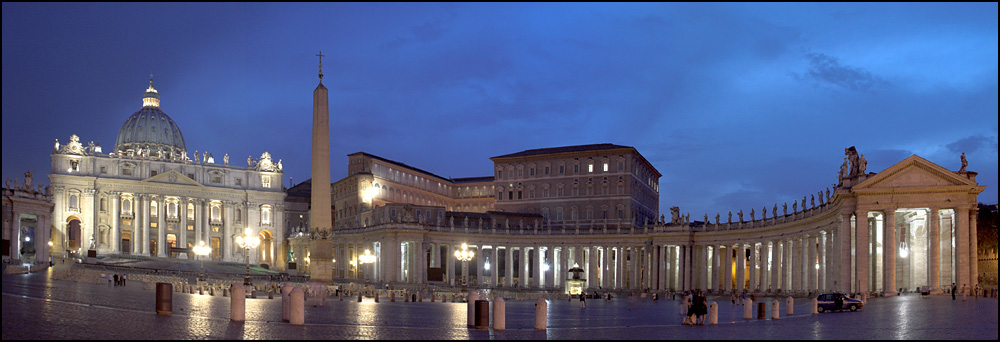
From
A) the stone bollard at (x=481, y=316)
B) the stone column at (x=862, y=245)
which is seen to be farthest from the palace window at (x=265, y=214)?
the stone bollard at (x=481, y=316)

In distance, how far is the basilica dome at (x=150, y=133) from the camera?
150000mm

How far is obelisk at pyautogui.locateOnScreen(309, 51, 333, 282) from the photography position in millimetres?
47031

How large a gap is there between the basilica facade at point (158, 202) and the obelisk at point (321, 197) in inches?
2854

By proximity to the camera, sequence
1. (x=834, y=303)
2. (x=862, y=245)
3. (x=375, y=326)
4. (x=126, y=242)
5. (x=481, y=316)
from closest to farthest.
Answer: (x=481, y=316) → (x=375, y=326) → (x=834, y=303) → (x=862, y=245) → (x=126, y=242)

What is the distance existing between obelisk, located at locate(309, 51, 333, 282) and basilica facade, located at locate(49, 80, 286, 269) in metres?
72.5

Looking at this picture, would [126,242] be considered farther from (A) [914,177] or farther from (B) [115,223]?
(A) [914,177]

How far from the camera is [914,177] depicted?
52844 mm

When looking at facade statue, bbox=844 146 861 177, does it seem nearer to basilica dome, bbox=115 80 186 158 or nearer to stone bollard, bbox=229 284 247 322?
stone bollard, bbox=229 284 247 322

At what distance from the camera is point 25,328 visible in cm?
2216

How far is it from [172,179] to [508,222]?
5506 centimetres

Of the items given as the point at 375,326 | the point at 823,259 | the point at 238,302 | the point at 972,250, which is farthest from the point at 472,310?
the point at 823,259

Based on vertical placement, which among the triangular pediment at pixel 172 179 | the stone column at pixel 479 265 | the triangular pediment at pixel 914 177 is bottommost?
the stone column at pixel 479 265

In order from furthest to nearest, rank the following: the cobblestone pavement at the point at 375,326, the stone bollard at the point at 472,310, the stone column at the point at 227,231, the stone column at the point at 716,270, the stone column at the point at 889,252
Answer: the stone column at the point at 227,231, the stone column at the point at 716,270, the stone column at the point at 889,252, the stone bollard at the point at 472,310, the cobblestone pavement at the point at 375,326

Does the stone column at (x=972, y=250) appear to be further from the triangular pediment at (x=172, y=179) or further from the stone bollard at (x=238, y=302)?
the triangular pediment at (x=172, y=179)
